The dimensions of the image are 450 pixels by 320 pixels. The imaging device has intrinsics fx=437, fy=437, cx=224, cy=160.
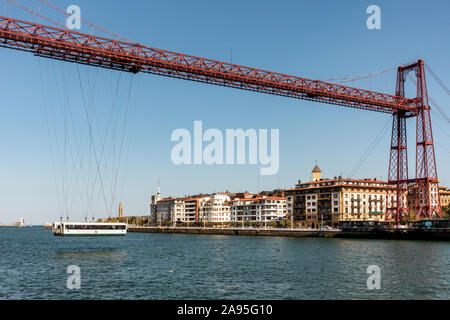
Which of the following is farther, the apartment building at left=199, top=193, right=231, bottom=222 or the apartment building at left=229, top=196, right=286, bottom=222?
the apartment building at left=199, top=193, right=231, bottom=222

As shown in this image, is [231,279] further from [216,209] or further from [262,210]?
[216,209]

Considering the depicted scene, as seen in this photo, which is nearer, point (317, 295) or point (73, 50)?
point (317, 295)

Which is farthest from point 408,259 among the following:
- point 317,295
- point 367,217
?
point 367,217

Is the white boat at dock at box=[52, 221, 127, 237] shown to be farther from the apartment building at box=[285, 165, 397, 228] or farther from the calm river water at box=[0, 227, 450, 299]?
the apartment building at box=[285, 165, 397, 228]

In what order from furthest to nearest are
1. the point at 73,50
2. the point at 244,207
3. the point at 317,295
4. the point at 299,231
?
the point at 244,207, the point at 299,231, the point at 73,50, the point at 317,295

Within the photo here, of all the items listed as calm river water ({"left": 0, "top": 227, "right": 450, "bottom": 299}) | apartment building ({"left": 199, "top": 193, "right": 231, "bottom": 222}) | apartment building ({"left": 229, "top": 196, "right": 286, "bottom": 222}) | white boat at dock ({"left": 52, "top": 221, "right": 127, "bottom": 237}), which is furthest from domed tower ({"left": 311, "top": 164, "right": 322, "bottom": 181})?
calm river water ({"left": 0, "top": 227, "right": 450, "bottom": 299})

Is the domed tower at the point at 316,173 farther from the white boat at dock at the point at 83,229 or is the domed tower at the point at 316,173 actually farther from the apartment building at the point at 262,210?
the white boat at dock at the point at 83,229

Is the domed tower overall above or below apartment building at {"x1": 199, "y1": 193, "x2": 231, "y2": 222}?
above

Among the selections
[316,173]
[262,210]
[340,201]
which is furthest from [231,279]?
[316,173]

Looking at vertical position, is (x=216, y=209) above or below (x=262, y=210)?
below

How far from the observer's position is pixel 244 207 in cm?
13675
